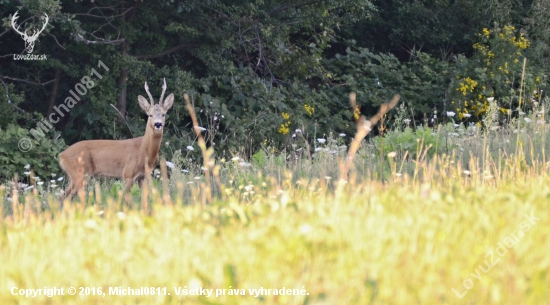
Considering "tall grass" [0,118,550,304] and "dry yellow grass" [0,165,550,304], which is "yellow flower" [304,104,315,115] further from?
"dry yellow grass" [0,165,550,304]

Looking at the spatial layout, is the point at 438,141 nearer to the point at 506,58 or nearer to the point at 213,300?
the point at 213,300

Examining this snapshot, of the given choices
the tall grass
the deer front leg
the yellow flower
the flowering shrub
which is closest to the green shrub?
the deer front leg

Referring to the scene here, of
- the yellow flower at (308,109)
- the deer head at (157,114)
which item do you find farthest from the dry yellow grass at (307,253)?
the yellow flower at (308,109)

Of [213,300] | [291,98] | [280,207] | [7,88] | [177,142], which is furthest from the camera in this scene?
[291,98]

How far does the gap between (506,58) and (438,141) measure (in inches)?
361

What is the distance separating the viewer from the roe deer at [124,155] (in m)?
9.27

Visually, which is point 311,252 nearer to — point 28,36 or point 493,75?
point 28,36

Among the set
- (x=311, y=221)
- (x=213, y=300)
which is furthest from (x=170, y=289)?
(x=311, y=221)

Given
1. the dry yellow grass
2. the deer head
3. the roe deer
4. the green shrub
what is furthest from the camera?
the green shrub

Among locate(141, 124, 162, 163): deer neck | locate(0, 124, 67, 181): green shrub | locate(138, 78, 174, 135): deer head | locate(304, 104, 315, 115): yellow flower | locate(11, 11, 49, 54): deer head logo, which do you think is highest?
locate(11, 11, 49, 54): deer head logo

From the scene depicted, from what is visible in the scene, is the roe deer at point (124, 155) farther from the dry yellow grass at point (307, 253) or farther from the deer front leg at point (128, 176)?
the dry yellow grass at point (307, 253)

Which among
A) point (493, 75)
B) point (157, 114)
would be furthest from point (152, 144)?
point (493, 75)

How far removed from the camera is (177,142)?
12867 millimetres

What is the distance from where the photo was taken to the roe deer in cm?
927
